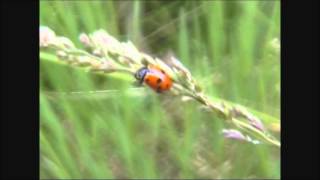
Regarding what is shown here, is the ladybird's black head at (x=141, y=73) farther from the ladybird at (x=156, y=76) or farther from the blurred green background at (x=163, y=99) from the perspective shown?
the blurred green background at (x=163, y=99)

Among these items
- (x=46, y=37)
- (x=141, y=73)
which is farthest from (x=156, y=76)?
(x=46, y=37)

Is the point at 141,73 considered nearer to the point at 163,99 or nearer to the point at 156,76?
the point at 156,76

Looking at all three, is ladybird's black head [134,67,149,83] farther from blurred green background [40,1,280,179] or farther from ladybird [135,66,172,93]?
blurred green background [40,1,280,179]

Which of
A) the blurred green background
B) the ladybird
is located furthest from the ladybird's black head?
the blurred green background

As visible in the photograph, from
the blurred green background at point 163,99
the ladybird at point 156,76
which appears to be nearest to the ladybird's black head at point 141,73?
the ladybird at point 156,76
